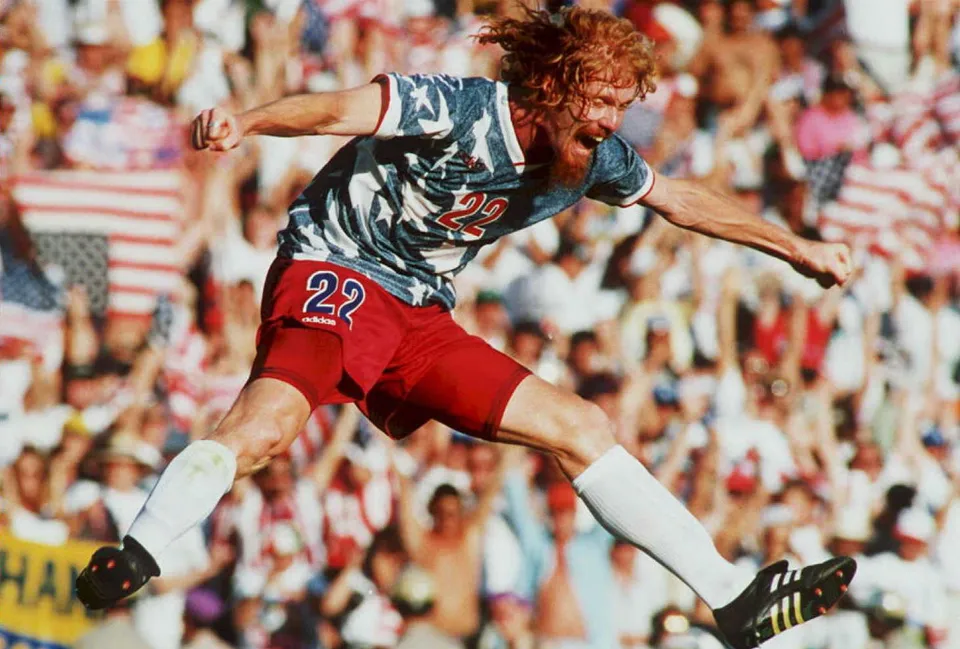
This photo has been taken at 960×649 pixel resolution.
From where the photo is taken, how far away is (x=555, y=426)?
206 inches

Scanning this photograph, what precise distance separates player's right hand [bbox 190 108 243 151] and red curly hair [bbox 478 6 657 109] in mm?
1065

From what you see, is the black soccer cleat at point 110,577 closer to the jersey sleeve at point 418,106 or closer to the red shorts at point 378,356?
the red shorts at point 378,356

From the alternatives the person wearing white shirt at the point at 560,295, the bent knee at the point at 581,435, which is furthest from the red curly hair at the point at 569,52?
the person wearing white shirt at the point at 560,295

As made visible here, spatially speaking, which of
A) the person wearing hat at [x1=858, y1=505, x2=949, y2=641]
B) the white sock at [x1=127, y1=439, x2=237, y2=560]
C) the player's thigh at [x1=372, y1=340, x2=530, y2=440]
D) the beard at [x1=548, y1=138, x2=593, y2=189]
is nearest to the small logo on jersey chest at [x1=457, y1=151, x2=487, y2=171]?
the beard at [x1=548, y1=138, x2=593, y2=189]

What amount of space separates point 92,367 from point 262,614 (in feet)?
6.55

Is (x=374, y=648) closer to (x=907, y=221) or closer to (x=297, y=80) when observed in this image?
(x=297, y=80)

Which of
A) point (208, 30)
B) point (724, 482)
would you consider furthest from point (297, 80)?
point (724, 482)

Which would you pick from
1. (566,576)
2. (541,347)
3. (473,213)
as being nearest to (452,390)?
(473,213)

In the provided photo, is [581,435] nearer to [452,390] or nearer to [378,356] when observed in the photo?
[452,390]

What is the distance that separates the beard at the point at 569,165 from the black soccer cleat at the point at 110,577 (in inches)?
67.9

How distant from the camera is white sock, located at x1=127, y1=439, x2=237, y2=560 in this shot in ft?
15.0

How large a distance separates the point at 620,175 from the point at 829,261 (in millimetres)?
758

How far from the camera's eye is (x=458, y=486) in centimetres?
905

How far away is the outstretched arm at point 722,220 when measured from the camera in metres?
5.59
